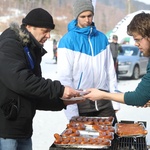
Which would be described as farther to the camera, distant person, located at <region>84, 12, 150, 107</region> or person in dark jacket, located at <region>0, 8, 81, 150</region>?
distant person, located at <region>84, 12, 150, 107</region>

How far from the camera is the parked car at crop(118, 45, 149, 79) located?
15.7 meters

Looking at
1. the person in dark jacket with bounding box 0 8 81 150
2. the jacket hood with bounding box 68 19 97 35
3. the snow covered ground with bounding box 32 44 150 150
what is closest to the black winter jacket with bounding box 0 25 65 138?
the person in dark jacket with bounding box 0 8 81 150

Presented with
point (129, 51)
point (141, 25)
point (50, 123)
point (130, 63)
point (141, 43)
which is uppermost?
point (141, 25)

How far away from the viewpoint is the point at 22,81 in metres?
2.76

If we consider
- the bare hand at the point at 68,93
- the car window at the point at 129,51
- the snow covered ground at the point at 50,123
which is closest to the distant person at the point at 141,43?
the bare hand at the point at 68,93

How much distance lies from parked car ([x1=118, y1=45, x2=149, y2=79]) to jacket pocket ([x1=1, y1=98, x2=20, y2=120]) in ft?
42.6

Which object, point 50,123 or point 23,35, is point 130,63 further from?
point 23,35

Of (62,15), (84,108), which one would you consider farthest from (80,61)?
(62,15)

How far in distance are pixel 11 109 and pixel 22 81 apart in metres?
0.23

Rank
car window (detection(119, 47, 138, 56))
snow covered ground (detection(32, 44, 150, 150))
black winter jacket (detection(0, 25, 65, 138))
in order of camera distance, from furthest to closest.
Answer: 1. car window (detection(119, 47, 138, 56))
2. snow covered ground (detection(32, 44, 150, 150))
3. black winter jacket (detection(0, 25, 65, 138))

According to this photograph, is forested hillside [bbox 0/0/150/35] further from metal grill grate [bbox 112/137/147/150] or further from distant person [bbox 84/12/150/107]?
distant person [bbox 84/12/150/107]

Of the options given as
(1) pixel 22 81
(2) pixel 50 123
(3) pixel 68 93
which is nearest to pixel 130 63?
(2) pixel 50 123

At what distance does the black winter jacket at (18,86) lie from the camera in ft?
9.07

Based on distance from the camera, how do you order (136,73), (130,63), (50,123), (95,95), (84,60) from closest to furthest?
1. (95,95)
2. (84,60)
3. (50,123)
4. (130,63)
5. (136,73)
